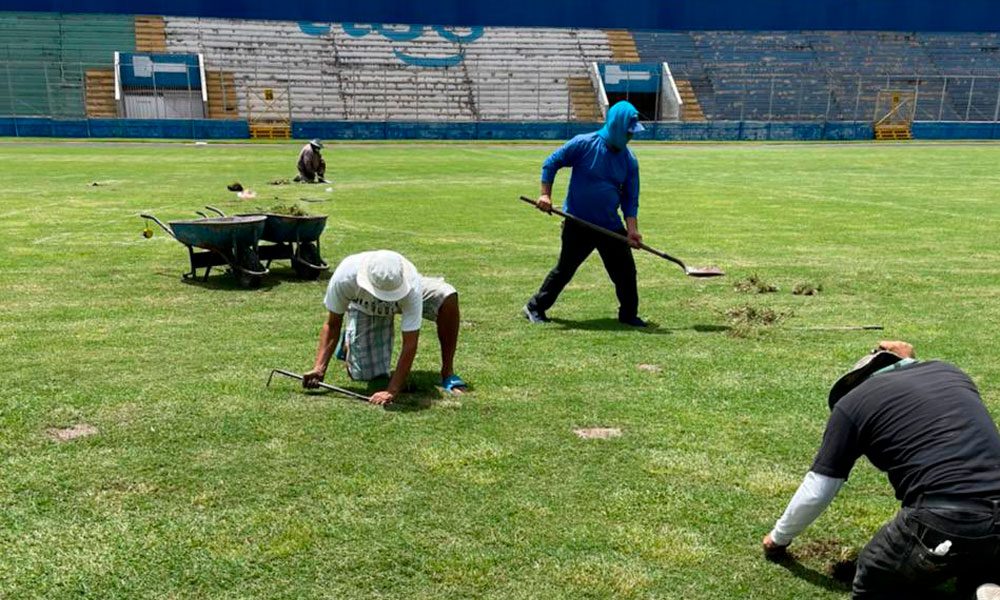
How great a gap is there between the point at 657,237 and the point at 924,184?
1169 cm

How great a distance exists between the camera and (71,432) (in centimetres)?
481

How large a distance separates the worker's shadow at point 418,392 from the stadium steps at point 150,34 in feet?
149

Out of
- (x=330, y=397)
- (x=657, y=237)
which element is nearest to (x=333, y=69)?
(x=657, y=237)

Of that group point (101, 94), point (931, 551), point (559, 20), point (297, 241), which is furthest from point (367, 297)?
point (559, 20)

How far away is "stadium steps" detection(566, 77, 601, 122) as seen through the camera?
4778 centimetres

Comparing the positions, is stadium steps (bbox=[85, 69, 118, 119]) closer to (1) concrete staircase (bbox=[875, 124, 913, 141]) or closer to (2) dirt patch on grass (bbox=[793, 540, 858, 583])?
(1) concrete staircase (bbox=[875, 124, 913, 141])

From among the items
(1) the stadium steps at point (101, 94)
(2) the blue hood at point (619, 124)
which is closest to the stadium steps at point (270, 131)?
(1) the stadium steps at point (101, 94)

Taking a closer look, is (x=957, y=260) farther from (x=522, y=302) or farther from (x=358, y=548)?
(x=358, y=548)

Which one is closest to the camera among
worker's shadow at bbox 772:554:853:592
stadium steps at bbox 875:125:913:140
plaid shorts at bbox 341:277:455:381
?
worker's shadow at bbox 772:554:853:592

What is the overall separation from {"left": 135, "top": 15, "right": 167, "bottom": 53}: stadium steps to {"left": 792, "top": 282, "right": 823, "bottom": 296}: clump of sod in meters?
44.4

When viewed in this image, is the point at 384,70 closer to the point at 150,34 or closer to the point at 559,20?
the point at 559,20

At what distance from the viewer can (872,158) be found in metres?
30.3

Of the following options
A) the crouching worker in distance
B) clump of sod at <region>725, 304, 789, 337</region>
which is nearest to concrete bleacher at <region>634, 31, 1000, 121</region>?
the crouching worker in distance

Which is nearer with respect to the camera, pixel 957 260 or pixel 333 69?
pixel 957 260
